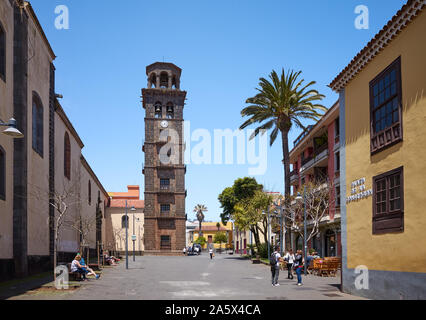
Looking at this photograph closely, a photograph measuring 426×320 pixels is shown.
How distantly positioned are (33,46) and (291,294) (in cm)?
1913

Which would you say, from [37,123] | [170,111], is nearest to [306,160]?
[37,123]

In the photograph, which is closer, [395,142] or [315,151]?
[395,142]

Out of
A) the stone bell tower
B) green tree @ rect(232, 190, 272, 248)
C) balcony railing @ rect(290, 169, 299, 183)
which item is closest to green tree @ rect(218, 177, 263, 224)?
the stone bell tower

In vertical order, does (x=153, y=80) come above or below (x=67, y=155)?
above

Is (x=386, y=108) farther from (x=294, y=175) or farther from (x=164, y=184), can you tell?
(x=164, y=184)

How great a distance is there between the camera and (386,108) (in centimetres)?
1650

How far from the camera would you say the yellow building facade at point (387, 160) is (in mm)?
14227

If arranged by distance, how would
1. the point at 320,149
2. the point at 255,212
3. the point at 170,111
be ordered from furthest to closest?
the point at 170,111, the point at 255,212, the point at 320,149

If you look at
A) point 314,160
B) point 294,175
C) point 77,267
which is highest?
point 314,160

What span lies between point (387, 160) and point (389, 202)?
4.44ft

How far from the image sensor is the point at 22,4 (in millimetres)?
24891
